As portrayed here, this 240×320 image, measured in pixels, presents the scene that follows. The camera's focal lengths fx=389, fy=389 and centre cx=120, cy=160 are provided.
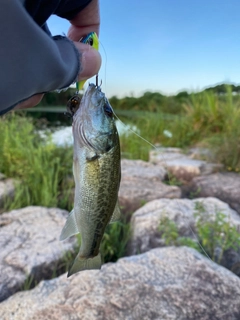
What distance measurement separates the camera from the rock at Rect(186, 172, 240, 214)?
335 centimetres

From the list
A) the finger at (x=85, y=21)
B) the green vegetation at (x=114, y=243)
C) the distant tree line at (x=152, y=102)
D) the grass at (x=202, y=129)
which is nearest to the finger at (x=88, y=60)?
the finger at (x=85, y=21)

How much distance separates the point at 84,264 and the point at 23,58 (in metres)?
0.70

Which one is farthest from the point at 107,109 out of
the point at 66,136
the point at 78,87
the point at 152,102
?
the point at 152,102

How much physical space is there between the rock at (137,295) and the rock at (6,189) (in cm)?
138

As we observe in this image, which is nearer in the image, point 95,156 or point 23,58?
point 23,58

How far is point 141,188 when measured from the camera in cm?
325

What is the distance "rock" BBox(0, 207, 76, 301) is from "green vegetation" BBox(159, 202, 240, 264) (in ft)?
1.82

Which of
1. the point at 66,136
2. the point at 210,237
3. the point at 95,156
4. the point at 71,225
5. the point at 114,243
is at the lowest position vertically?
the point at 114,243

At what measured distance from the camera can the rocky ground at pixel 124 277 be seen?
1.52m

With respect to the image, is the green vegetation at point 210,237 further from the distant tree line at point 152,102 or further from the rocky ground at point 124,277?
the distant tree line at point 152,102

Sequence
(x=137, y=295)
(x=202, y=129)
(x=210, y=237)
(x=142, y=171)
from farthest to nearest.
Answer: (x=202, y=129) → (x=142, y=171) → (x=210, y=237) → (x=137, y=295)

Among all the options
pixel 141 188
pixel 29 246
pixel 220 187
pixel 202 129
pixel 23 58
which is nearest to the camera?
pixel 23 58

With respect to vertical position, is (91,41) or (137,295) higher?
(91,41)

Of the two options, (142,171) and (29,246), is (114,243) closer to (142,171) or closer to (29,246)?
(29,246)
